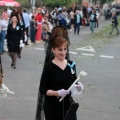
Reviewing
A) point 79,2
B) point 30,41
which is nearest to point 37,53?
point 30,41

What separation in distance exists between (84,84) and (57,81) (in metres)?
7.27

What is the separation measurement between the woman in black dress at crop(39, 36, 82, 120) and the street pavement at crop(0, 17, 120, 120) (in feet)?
11.0

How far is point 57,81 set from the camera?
4.99 metres

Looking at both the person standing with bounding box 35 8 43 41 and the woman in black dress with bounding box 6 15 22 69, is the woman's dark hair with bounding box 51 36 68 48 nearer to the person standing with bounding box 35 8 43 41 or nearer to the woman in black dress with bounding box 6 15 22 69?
the woman in black dress with bounding box 6 15 22 69

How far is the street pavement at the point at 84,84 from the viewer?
891 cm

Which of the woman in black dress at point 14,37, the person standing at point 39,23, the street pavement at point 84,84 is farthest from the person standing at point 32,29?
the woman in black dress at point 14,37

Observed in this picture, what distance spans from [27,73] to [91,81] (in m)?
2.08

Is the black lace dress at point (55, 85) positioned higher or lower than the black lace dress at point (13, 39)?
higher

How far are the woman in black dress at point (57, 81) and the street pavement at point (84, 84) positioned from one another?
334 cm

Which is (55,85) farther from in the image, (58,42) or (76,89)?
(58,42)

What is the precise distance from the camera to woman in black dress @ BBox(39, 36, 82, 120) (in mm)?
4953

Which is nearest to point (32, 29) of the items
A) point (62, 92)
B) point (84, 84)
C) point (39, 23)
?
point (39, 23)

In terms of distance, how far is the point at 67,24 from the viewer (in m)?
31.8

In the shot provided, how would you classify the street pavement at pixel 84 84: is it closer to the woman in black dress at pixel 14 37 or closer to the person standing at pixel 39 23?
the woman in black dress at pixel 14 37
